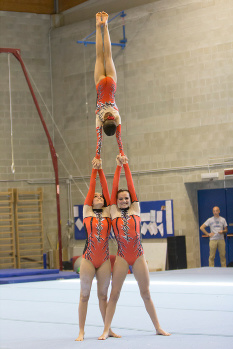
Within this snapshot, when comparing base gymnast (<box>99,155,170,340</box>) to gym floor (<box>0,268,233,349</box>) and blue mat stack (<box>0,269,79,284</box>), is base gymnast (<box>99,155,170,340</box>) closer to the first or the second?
gym floor (<box>0,268,233,349</box>)

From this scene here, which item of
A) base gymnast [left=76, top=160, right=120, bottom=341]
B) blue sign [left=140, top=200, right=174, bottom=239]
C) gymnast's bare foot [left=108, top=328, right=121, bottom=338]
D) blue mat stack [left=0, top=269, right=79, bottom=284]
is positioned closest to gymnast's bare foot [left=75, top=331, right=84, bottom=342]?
base gymnast [left=76, top=160, right=120, bottom=341]

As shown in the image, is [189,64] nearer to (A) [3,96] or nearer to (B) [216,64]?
(B) [216,64]

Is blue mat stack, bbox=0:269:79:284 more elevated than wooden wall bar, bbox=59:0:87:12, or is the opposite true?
wooden wall bar, bbox=59:0:87:12

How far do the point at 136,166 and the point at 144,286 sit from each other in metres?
11.3

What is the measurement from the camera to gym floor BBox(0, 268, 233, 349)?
6449mm

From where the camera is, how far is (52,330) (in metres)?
7.48

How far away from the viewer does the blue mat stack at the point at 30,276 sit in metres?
14.1

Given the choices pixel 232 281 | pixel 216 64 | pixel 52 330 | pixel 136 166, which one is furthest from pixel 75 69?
pixel 52 330

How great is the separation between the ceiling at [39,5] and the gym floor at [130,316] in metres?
9.60

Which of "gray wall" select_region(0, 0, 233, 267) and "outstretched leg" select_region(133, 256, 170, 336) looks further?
"gray wall" select_region(0, 0, 233, 267)

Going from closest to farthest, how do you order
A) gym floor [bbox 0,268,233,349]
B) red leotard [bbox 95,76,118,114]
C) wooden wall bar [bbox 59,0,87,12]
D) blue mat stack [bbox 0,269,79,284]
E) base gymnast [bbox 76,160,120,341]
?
gym floor [bbox 0,268,233,349]
base gymnast [bbox 76,160,120,341]
red leotard [bbox 95,76,118,114]
blue mat stack [bbox 0,269,79,284]
wooden wall bar [bbox 59,0,87,12]

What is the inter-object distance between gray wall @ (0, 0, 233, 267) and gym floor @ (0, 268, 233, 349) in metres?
4.07

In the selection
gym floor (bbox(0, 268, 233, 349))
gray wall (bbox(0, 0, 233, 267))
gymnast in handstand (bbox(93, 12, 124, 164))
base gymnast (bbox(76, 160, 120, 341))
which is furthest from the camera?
gray wall (bbox(0, 0, 233, 267))

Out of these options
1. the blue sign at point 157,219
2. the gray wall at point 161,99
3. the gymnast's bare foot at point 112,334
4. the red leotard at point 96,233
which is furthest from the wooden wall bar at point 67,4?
the gymnast's bare foot at point 112,334
